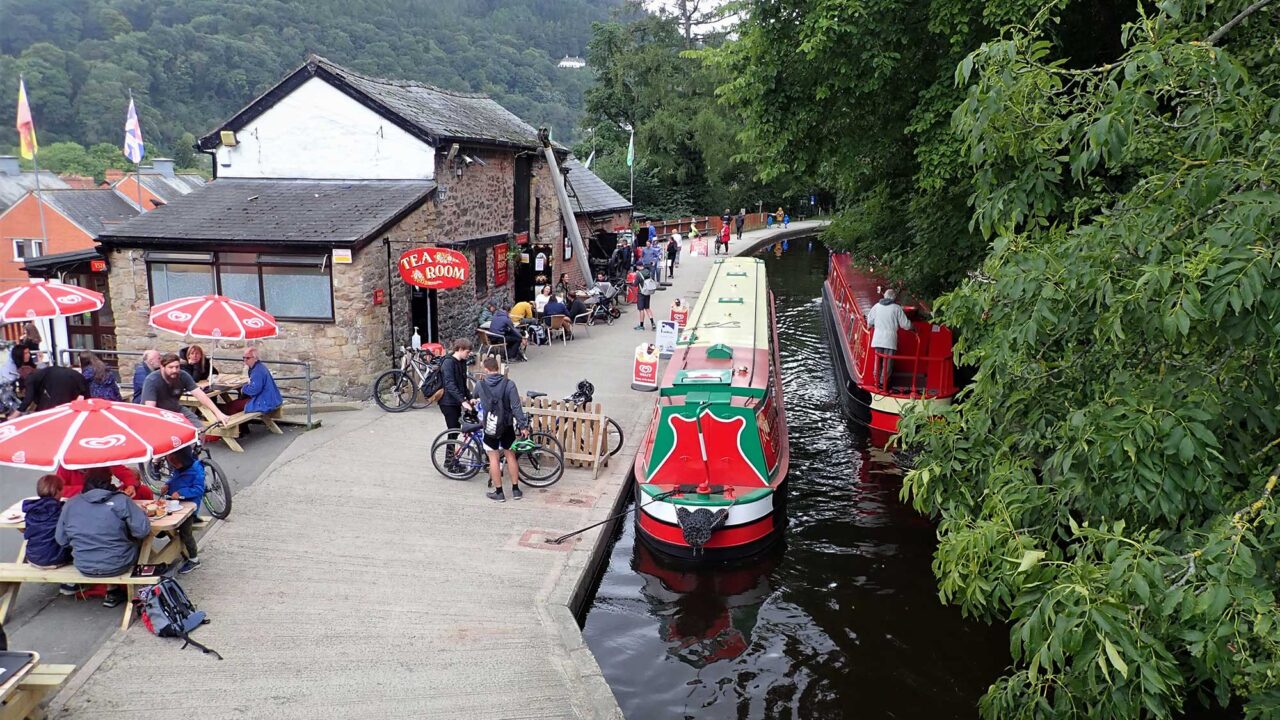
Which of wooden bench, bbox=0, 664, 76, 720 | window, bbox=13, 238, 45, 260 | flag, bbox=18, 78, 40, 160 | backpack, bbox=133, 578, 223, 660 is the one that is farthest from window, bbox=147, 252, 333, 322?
window, bbox=13, 238, 45, 260

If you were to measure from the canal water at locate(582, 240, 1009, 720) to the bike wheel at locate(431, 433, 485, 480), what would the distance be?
80.3 inches

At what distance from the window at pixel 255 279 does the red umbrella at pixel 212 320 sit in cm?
204

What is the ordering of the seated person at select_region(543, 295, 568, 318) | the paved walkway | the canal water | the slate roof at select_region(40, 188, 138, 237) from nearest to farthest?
the paved walkway → the canal water → the seated person at select_region(543, 295, 568, 318) → the slate roof at select_region(40, 188, 138, 237)

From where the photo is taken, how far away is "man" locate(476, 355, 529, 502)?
10.2m

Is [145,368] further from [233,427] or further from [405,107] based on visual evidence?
[405,107]

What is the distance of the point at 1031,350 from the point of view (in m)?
5.40

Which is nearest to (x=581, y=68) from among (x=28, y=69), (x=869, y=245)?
(x=28, y=69)

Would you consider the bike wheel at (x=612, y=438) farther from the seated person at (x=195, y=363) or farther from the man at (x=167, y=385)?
the seated person at (x=195, y=363)

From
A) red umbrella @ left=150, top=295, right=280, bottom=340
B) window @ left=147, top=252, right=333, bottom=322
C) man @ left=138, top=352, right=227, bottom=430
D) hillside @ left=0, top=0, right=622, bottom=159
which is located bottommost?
man @ left=138, top=352, right=227, bottom=430

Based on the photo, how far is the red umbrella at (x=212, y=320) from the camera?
11523 millimetres

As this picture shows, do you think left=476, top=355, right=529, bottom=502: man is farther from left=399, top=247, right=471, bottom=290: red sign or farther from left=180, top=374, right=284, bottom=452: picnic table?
left=399, top=247, right=471, bottom=290: red sign

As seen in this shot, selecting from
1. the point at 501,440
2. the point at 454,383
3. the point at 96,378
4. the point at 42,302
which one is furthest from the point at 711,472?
the point at 42,302

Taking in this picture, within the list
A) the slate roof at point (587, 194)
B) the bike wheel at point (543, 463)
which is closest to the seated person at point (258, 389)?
the bike wheel at point (543, 463)

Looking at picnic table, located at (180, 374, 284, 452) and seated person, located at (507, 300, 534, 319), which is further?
seated person, located at (507, 300, 534, 319)
